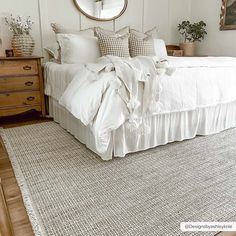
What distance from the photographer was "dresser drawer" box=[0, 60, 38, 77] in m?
2.78

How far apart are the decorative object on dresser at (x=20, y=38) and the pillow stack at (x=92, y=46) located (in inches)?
10.8

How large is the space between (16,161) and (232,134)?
213cm

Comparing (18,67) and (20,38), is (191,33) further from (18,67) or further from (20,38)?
(18,67)

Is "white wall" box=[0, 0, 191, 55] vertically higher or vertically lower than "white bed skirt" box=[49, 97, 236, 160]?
higher

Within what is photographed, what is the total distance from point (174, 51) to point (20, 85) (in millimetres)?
2619

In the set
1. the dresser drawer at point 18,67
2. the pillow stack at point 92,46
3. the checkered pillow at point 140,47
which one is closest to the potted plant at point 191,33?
the pillow stack at point 92,46

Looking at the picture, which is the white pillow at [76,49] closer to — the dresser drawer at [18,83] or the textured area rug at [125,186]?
the dresser drawer at [18,83]

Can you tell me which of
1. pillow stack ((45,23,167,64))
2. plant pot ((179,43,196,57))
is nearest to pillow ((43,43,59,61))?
pillow stack ((45,23,167,64))

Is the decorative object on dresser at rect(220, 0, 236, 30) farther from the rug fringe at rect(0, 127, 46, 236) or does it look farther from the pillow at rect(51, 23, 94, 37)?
the rug fringe at rect(0, 127, 46, 236)

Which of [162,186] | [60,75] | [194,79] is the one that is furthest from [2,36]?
[162,186]

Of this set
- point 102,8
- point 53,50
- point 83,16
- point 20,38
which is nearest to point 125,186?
point 53,50

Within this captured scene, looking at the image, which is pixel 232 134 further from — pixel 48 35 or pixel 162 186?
pixel 48 35

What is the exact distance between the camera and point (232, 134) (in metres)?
2.56

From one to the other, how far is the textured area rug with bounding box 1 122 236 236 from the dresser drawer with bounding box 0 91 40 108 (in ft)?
2.24
